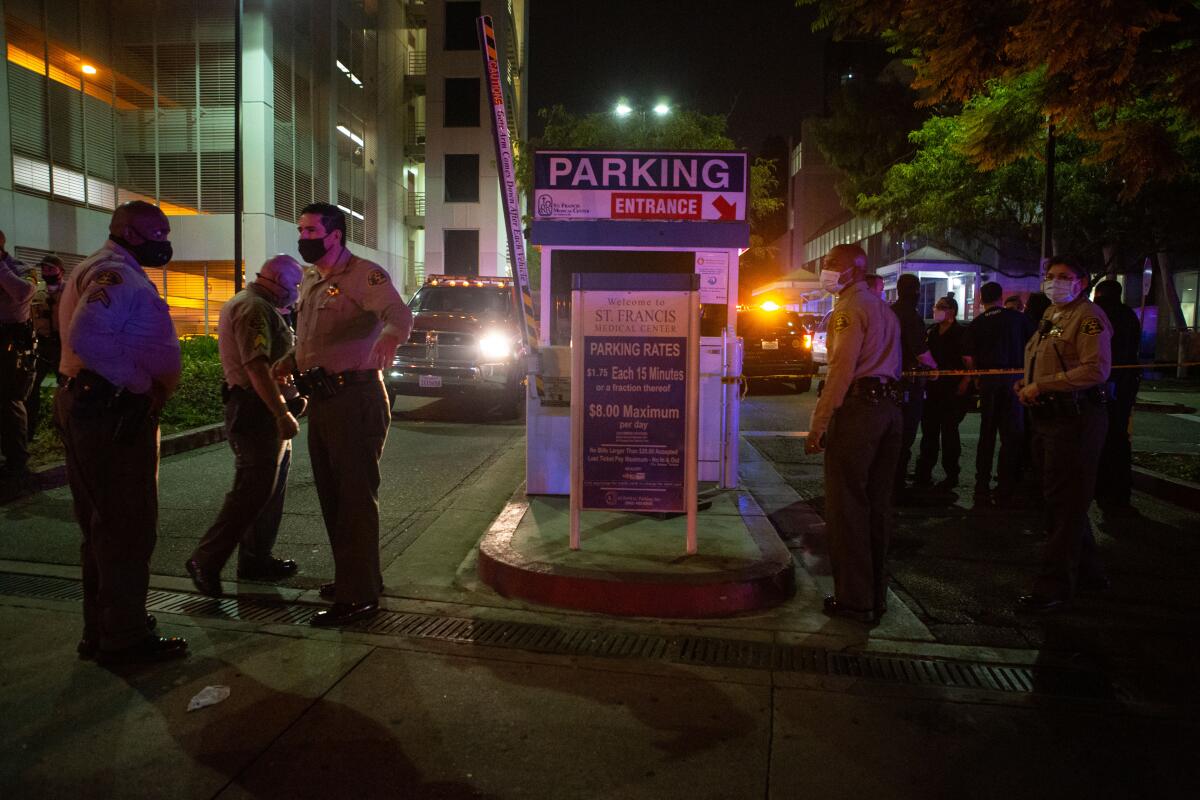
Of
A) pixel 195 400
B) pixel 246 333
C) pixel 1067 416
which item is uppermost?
pixel 246 333

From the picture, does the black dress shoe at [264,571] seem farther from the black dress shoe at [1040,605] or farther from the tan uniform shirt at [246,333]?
the black dress shoe at [1040,605]

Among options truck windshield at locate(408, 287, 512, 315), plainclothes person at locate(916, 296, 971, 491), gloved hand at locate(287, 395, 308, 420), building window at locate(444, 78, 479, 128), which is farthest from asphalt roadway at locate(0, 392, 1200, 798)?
building window at locate(444, 78, 479, 128)

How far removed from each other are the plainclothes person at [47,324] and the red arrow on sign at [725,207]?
586 cm

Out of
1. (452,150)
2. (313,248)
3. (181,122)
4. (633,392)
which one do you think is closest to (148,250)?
(313,248)

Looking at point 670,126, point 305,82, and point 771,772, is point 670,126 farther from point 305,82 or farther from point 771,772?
point 771,772

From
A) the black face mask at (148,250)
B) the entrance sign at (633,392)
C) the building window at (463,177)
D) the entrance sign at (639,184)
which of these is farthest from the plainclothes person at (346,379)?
the building window at (463,177)

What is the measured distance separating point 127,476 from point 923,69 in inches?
283

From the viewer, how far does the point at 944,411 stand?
8.60 meters

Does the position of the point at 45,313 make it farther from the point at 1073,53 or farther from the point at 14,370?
the point at 1073,53

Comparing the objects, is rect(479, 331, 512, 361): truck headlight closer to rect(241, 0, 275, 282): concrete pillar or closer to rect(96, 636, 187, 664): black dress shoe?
rect(96, 636, 187, 664): black dress shoe

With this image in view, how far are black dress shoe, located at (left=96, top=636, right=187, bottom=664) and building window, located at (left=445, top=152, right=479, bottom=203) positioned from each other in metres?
38.8

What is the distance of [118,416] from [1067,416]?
15.9ft

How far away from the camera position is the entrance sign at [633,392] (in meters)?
5.30

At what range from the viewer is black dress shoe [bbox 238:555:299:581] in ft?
17.3
